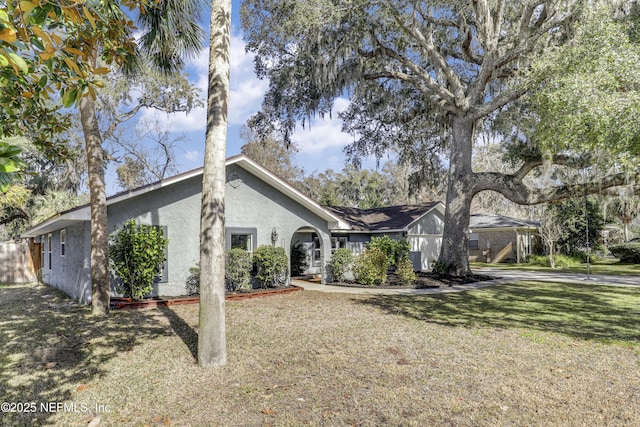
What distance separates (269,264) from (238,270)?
1158 mm

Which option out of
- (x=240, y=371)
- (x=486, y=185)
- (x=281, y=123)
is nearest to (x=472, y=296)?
(x=486, y=185)

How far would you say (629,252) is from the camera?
2338cm

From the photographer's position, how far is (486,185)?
15727 mm

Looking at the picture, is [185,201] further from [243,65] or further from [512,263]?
[512,263]

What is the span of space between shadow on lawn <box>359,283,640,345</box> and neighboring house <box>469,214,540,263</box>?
519 inches

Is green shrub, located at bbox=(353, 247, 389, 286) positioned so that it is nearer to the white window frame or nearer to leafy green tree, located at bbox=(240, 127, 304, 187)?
the white window frame

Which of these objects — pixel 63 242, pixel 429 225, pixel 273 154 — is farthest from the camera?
pixel 273 154

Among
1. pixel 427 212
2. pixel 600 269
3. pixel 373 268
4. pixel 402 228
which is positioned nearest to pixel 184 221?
pixel 373 268

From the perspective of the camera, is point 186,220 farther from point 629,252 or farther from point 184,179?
point 629,252

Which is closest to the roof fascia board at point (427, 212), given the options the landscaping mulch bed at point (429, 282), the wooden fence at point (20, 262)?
the landscaping mulch bed at point (429, 282)

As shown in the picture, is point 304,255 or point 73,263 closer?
point 73,263

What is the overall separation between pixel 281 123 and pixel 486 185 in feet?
32.1

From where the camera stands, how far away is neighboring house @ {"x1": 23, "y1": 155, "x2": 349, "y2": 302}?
10461 millimetres

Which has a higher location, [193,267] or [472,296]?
[193,267]
